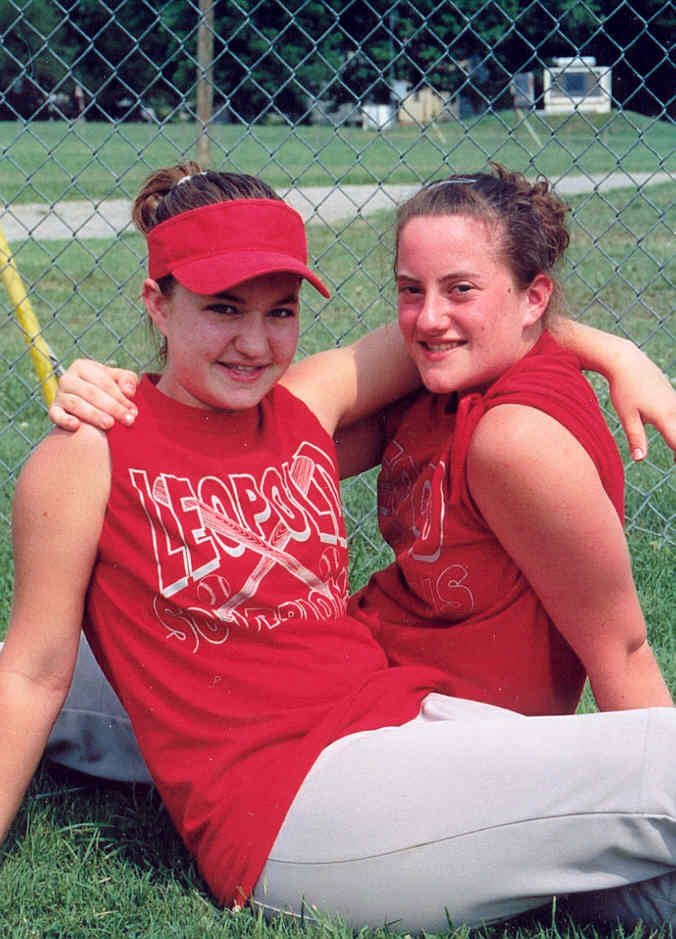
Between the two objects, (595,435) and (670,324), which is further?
(670,324)

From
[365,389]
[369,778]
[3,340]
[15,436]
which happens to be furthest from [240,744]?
[3,340]

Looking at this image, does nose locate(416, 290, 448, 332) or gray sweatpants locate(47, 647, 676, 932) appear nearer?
gray sweatpants locate(47, 647, 676, 932)

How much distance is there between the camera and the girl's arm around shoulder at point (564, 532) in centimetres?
204

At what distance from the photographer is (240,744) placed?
2.08 metres

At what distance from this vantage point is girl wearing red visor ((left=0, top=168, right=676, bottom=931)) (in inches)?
76.1

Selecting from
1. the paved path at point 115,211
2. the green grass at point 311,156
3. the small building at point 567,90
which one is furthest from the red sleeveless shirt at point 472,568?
the green grass at point 311,156

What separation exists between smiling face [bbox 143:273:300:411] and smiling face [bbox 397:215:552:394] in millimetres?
224

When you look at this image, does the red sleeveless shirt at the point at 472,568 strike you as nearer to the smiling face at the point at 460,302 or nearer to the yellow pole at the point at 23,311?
the smiling face at the point at 460,302

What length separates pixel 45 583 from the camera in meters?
2.05

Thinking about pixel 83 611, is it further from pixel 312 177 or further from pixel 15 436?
pixel 312 177

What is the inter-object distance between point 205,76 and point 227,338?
2.36m

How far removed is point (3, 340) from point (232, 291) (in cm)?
530

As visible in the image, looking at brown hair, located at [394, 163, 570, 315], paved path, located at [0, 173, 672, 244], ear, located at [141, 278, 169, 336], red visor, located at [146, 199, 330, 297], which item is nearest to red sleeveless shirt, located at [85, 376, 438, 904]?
ear, located at [141, 278, 169, 336]

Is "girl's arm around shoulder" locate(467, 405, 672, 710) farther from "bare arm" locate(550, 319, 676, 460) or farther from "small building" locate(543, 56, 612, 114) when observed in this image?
"small building" locate(543, 56, 612, 114)
